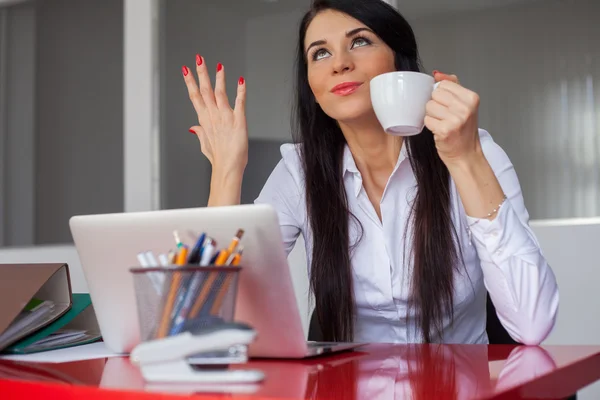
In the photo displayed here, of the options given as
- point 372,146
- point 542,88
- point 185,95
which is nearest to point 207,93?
point 372,146

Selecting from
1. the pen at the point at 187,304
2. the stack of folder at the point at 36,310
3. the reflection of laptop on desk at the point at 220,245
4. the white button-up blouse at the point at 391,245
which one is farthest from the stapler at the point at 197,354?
the white button-up blouse at the point at 391,245

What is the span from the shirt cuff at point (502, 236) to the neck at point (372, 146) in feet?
1.78

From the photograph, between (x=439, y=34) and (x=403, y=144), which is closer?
(x=403, y=144)

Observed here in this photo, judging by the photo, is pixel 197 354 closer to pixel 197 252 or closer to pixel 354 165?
pixel 197 252

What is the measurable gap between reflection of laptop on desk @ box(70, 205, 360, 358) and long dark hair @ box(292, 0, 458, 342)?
1.80 ft

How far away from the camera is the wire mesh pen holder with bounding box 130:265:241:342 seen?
0.74 meters

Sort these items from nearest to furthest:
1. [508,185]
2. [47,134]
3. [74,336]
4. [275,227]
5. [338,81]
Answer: [275,227] < [74,336] < [508,185] < [338,81] < [47,134]

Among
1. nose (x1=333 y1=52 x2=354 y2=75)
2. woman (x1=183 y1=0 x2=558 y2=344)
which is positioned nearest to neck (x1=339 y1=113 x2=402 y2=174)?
woman (x1=183 y1=0 x2=558 y2=344)

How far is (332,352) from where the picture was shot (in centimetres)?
101

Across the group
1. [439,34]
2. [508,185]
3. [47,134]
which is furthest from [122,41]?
[508,185]

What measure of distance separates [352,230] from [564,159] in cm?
116

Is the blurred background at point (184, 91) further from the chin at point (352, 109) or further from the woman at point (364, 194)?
the chin at point (352, 109)

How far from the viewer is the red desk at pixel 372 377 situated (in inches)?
26.9

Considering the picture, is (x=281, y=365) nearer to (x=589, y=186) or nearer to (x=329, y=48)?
(x=329, y=48)
